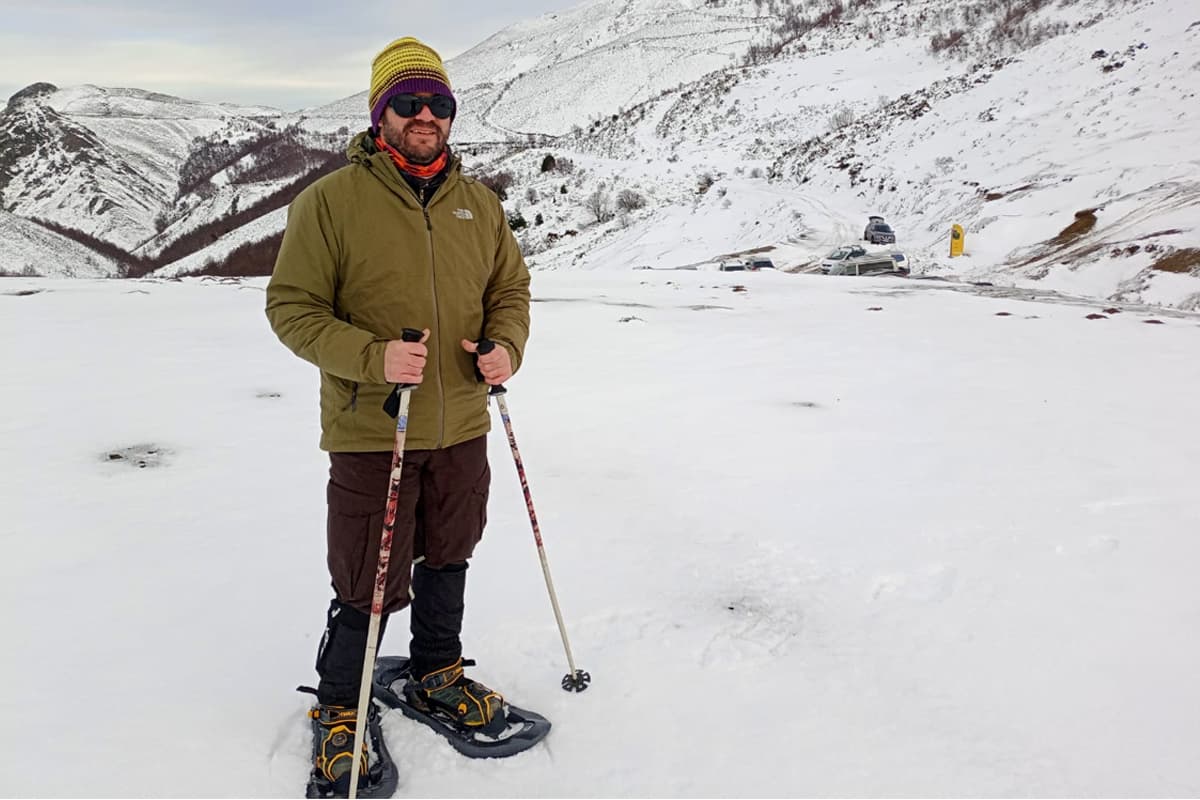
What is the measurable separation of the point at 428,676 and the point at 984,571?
2.79 m

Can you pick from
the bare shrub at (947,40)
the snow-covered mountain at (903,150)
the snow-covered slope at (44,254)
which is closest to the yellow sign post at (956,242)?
the snow-covered mountain at (903,150)

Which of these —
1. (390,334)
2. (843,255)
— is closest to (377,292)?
(390,334)

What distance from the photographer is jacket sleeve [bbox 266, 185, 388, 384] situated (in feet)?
8.16

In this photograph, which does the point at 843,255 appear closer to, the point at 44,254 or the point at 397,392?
the point at 397,392

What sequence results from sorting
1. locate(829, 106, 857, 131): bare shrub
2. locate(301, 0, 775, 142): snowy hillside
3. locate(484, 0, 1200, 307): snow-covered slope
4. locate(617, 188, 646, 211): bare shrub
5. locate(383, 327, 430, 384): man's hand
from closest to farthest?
locate(383, 327, 430, 384): man's hand < locate(484, 0, 1200, 307): snow-covered slope < locate(617, 188, 646, 211): bare shrub < locate(829, 106, 857, 131): bare shrub < locate(301, 0, 775, 142): snowy hillside

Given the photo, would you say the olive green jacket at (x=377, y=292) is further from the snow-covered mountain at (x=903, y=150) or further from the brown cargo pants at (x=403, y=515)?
the snow-covered mountain at (x=903, y=150)

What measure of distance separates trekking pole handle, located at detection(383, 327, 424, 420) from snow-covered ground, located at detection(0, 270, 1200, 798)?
127 cm

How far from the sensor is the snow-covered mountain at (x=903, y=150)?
893 inches

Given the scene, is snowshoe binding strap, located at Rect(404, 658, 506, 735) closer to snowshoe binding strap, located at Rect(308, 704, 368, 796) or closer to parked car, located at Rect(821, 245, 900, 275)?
snowshoe binding strap, located at Rect(308, 704, 368, 796)

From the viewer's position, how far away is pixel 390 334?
2662 mm

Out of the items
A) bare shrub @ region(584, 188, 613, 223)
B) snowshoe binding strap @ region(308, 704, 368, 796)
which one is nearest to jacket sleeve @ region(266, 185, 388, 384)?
snowshoe binding strap @ region(308, 704, 368, 796)

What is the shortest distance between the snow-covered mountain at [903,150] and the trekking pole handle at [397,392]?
1675 centimetres

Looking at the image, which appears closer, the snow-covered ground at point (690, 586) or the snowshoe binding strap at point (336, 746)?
the snowshoe binding strap at point (336, 746)

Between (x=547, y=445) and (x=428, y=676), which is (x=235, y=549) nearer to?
(x=428, y=676)
